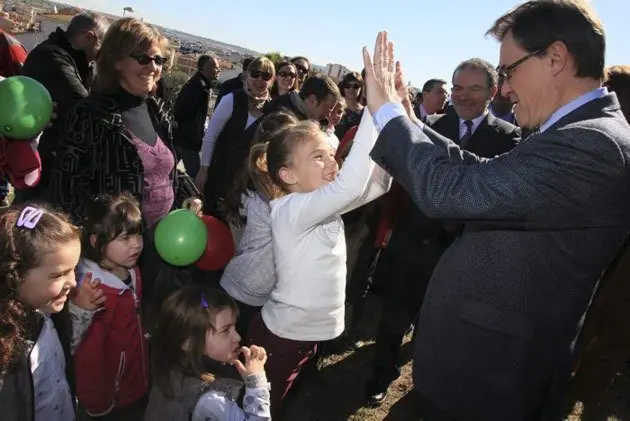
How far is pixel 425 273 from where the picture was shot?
11.3 feet

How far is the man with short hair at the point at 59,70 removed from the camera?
3242mm

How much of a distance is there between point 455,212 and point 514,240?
0.29 metres

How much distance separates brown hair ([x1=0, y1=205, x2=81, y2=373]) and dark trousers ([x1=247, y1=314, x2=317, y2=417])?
0.95m

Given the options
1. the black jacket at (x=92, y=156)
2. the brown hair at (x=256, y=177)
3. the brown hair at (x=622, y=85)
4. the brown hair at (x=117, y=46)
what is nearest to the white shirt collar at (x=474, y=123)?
the brown hair at (x=622, y=85)

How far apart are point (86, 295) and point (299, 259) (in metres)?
0.97

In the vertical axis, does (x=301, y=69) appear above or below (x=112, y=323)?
above

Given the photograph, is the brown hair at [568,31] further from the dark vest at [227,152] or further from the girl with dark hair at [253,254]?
the dark vest at [227,152]

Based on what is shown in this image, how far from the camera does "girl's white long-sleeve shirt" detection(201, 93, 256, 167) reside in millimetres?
4602

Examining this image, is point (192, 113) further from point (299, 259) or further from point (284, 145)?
point (299, 259)

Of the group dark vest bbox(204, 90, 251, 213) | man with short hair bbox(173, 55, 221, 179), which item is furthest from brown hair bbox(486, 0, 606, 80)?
man with short hair bbox(173, 55, 221, 179)

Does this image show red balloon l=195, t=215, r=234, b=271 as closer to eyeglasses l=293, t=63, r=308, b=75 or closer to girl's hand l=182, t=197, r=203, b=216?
girl's hand l=182, t=197, r=203, b=216

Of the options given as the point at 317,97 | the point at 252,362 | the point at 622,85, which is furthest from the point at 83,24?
the point at 622,85

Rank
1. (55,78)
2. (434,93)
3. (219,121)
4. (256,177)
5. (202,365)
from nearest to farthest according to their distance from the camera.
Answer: (202,365)
(256,177)
(55,78)
(219,121)
(434,93)

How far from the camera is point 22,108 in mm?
2455
